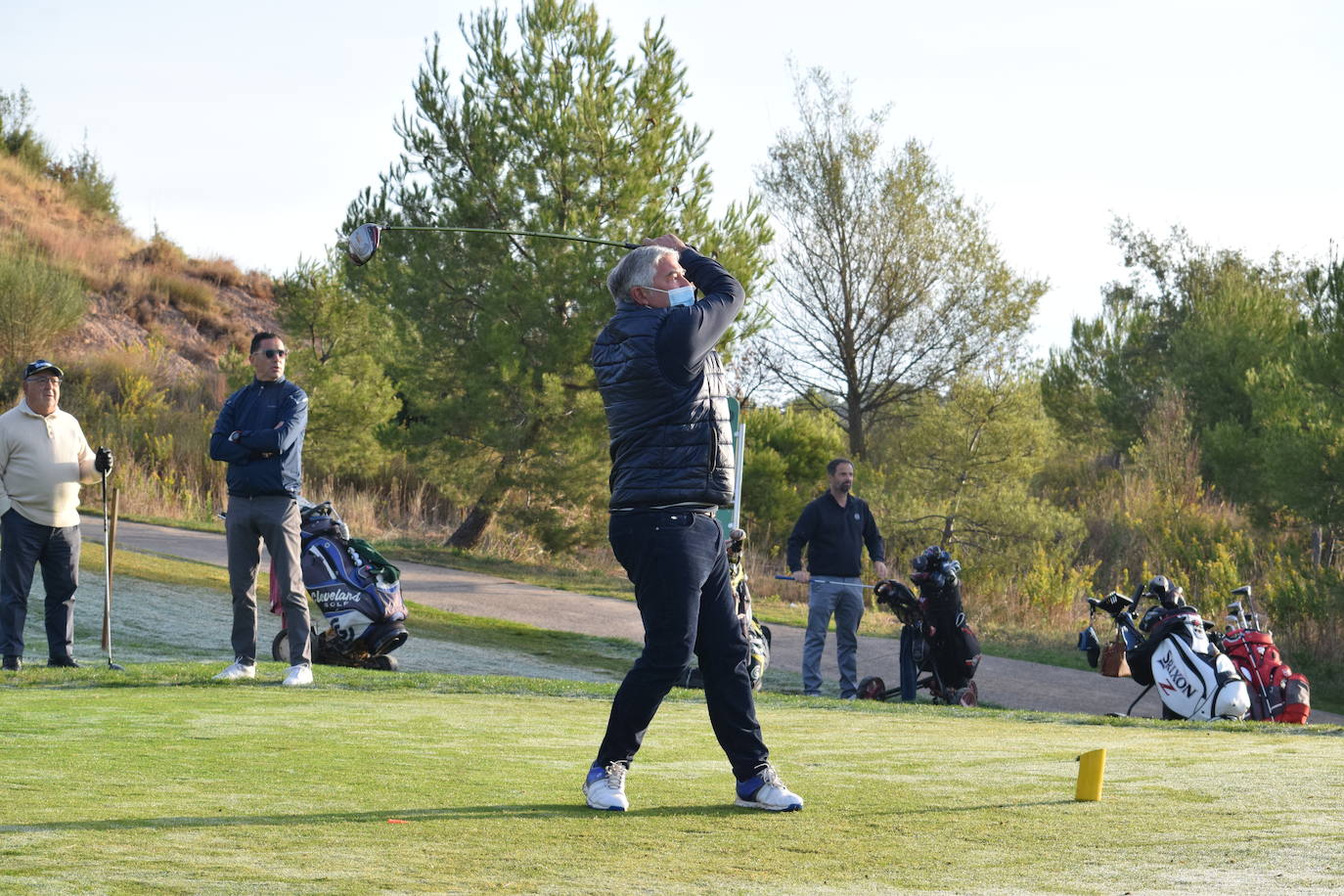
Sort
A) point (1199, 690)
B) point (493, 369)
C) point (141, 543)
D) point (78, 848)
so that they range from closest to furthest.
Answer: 1. point (78, 848)
2. point (1199, 690)
3. point (141, 543)
4. point (493, 369)

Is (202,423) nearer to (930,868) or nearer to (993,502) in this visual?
(993,502)

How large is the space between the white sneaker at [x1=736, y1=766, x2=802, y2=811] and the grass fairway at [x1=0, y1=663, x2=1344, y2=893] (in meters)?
0.08

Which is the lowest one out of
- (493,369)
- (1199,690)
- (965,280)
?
(1199,690)

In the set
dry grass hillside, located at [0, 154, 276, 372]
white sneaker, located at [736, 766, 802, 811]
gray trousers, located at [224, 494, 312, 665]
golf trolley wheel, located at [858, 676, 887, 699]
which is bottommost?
golf trolley wheel, located at [858, 676, 887, 699]

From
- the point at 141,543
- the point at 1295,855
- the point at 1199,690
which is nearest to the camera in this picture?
the point at 1295,855

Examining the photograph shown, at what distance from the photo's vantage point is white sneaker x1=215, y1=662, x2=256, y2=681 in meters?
9.65

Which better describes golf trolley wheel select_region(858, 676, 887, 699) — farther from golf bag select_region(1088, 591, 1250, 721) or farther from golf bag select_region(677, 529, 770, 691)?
golf bag select_region(1088, 591, 1250, 721)

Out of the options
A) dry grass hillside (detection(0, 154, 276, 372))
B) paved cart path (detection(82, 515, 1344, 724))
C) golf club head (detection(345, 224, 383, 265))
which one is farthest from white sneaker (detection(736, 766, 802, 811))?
dry grass hillside (detection(0, 154, 276, 372))

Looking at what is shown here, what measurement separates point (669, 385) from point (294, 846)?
70.2 inches

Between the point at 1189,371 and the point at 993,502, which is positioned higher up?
the point at 1189,371

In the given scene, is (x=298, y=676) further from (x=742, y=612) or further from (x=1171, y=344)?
(x=1171, y=344)

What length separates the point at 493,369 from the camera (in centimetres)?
2670

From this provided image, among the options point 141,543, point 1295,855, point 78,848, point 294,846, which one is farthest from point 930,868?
point 141,543

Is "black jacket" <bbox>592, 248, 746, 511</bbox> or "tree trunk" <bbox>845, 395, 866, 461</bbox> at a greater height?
"tree trunk" <bbox>845, 395, 866, 461</bbox>
